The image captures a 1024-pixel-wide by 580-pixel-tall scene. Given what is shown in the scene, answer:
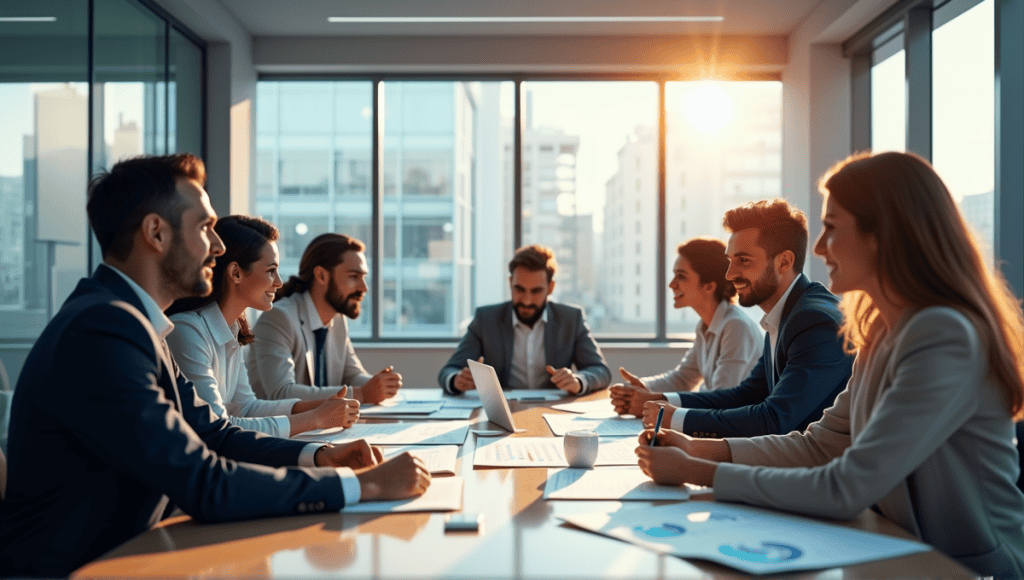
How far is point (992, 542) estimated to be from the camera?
4.49 ft

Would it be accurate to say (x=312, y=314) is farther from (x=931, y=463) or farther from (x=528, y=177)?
(x=528, y=177)

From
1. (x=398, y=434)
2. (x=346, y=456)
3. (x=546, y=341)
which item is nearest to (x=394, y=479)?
(x=346, y=456)

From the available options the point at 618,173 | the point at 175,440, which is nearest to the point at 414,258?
the point at 618,173

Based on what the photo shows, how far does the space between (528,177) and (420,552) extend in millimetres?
5158

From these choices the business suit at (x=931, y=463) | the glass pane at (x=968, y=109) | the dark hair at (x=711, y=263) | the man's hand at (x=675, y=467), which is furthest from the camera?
the glass pane at (x=968, y=109)

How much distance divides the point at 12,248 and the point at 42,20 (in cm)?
109

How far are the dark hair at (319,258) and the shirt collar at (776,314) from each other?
6.61ft

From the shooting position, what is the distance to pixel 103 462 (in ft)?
4.51

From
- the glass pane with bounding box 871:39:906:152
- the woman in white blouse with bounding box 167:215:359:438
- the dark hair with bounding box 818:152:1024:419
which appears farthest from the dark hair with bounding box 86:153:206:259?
the glass pane with bounding box 871:39:906:152

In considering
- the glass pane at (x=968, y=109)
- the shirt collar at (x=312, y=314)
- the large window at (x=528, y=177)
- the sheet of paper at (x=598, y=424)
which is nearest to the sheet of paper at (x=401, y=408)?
the sheet of paper at (x=598, y=424)

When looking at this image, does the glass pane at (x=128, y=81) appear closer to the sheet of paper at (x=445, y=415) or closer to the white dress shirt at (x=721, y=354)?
the sheet of paper at (x=445, y=415)

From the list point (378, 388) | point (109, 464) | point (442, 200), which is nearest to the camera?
point (109, 464)

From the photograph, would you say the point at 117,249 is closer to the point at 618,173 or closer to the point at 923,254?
the point at 923,254

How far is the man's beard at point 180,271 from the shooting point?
163 cm
